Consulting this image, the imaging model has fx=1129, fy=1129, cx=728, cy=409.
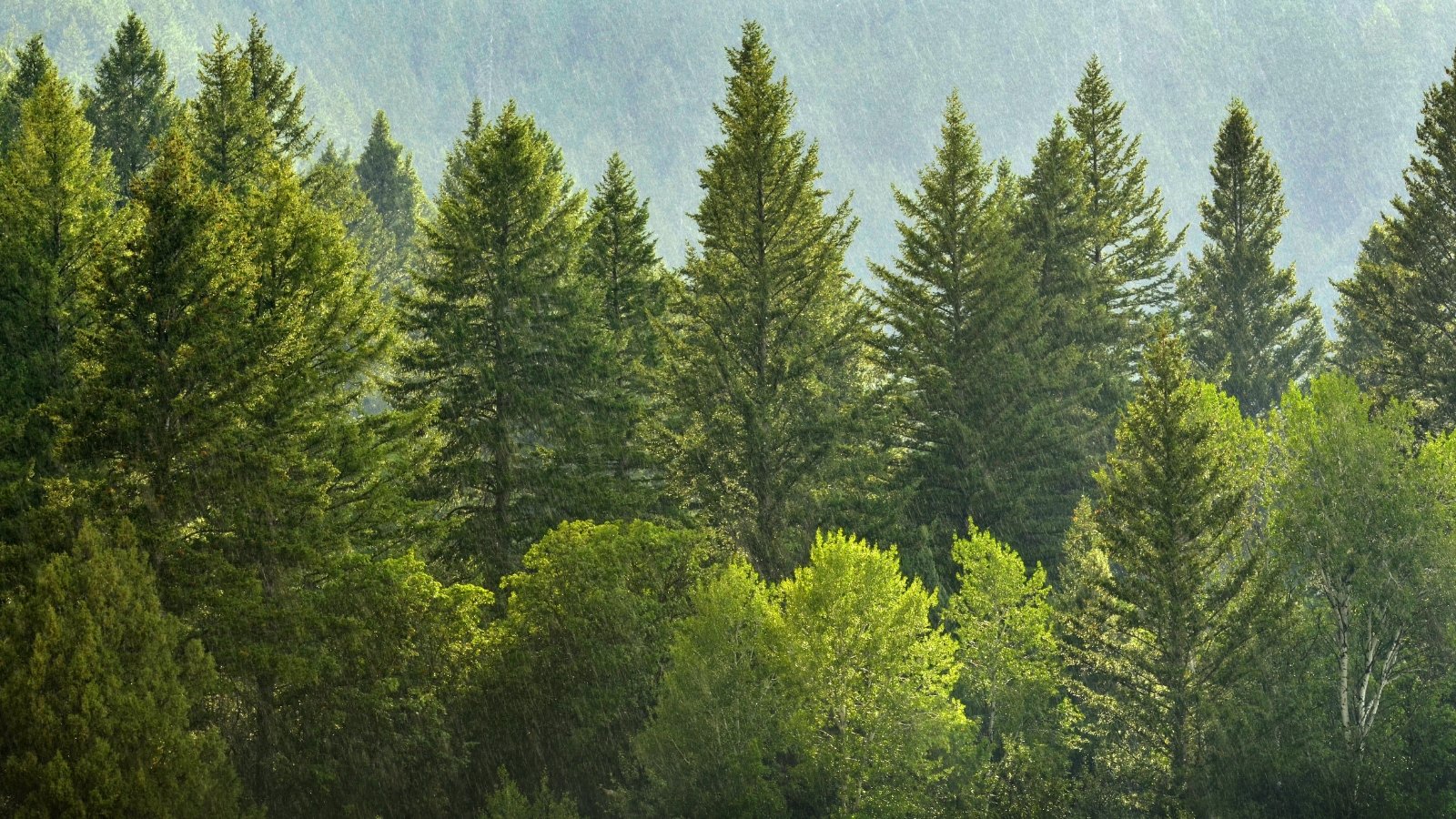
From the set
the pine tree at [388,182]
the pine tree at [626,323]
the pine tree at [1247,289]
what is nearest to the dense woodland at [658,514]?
the pine tree at [626,323]

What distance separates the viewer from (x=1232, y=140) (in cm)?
5088

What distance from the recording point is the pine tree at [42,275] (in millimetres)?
20141

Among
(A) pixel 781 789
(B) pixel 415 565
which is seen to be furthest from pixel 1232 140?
(B) pixel 415 565

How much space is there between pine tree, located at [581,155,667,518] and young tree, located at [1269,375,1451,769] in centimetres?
1799

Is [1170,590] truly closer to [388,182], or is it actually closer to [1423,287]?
[1423,287]

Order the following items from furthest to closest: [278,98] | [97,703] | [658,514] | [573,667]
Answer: [278,98] → [658,514] → [573,667] → [97,703]

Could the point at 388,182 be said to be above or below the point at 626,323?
above

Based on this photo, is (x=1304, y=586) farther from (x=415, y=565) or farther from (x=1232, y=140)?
(x=1232, y=140)

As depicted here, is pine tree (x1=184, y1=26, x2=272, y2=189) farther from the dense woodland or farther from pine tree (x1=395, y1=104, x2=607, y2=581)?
pine tree (x1=395, y1=104, x2=607, y2=581)

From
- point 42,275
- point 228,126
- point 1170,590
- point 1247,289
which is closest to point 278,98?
point 228,126

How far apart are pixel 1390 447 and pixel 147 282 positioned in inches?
1215

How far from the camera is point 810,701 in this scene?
25953 millimetres

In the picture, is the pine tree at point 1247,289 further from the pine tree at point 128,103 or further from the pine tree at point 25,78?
the pine tree at point 25,78

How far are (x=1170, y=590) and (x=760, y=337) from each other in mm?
13204
